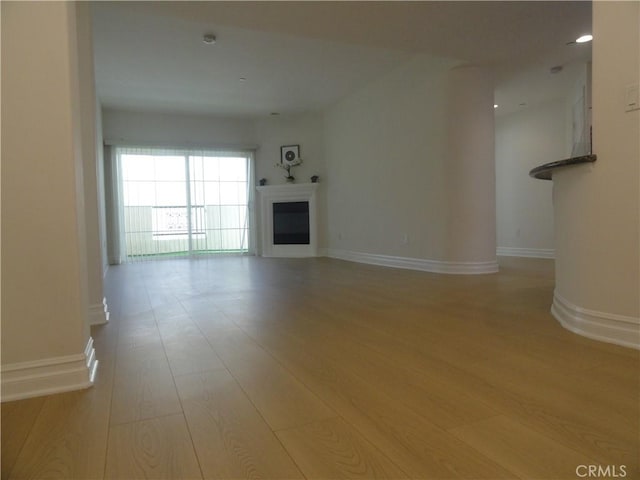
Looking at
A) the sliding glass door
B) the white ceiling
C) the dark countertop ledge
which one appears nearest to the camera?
the dark countertop ledge

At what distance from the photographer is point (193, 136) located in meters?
7.33

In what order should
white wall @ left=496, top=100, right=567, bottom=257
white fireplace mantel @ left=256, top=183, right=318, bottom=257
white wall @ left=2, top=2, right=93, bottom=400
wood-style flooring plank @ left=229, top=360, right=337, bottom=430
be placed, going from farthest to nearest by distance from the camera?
white fireplace mantel @ left=256, top=183, right=318, bottom=257 → white wall @ left=496, top=100, right=567, bottom=257 → white wall @ left=2, top=2, right=93, bottom=400 → wood-style flooring plank @ left=229, top=360, right=337, bottom=430

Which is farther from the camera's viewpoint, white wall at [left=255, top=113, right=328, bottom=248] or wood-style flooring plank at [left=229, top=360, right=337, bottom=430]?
white wall at [left=255, top=113, right=328, bottom=248]

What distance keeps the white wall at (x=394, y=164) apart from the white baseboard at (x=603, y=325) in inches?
97.0

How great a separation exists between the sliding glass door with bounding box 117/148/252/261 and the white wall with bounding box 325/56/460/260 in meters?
2.01

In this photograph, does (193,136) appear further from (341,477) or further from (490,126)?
(341,477)

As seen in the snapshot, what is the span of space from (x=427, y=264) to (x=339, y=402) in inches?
143

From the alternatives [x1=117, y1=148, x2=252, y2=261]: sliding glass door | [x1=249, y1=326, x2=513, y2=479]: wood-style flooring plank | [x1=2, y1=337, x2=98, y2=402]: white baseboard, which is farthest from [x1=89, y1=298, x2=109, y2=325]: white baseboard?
[x1=117, y1=148, x2=252, y2=261]: sliding glass door

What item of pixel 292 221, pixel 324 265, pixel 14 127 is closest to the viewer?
pixel 14 127

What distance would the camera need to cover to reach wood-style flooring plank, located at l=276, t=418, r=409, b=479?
3.31ft

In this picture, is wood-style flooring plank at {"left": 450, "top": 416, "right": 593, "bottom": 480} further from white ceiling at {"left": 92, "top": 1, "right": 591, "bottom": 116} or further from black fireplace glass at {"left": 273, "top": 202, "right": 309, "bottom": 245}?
black fireplace glass at {"left": 273, "top": 202, "right": 309, "bottom": 245}

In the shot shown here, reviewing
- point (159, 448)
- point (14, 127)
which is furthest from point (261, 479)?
point (14, 127)

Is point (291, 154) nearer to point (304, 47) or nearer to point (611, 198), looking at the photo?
point (304, 47)

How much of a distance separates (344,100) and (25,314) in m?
5.62
